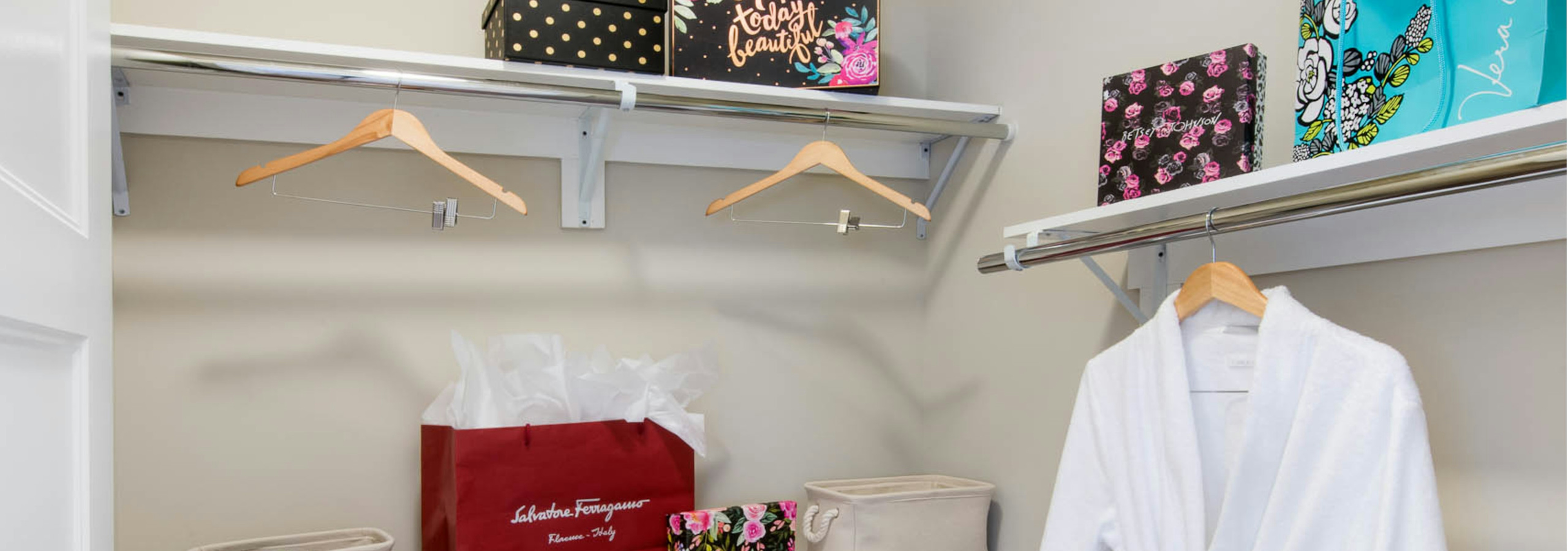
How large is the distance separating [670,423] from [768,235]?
533 mm

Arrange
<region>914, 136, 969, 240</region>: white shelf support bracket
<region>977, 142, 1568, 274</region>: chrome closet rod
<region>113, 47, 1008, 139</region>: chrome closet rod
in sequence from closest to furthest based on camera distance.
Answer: <region>977, 142, 1568, 274</region>: chrome closet rod
<region>113, 47, 1008, 139</region>: chrome closet rod
<region>914, 136, 969, 240</region>: white shelf support bracket

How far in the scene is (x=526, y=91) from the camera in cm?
156

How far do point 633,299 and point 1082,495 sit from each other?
95 centimetres

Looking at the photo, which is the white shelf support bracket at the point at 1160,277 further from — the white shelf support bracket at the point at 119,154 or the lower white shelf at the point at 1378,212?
the white shelf support bracket at the point at 119,154

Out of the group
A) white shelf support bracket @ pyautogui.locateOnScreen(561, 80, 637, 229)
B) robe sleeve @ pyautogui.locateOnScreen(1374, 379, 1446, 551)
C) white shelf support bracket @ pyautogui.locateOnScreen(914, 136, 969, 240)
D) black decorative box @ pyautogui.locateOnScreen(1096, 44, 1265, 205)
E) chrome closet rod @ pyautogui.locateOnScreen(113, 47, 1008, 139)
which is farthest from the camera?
white shelf support bracket @ pyautogui.locateOnScreen(914, 136, 969, 240)

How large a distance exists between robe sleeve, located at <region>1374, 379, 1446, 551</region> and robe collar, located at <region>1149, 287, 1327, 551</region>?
110mm

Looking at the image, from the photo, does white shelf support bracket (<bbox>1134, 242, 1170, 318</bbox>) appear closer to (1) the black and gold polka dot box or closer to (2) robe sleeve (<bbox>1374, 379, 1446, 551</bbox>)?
(2) robe sleeve (<bbox>1374, 379, 1446, 551</bbox>)

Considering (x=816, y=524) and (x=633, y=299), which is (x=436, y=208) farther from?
(x=816, y=524)

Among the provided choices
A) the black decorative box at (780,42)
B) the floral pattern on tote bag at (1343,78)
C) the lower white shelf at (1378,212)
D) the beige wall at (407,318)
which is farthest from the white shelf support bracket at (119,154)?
the floral pattern on tote bag at (1343,78)

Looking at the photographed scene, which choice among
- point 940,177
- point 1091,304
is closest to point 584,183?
point 940,177

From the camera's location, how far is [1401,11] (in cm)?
99

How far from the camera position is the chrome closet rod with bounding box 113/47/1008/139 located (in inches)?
55.0

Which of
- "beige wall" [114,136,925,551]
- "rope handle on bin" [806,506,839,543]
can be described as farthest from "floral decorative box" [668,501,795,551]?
"beige wall" [114,136,925,551]

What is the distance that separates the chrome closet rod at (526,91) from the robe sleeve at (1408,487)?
3.12 ft
